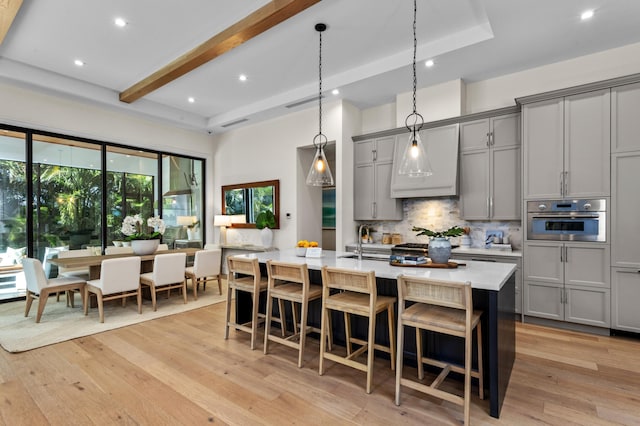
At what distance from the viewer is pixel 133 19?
3.51 meters

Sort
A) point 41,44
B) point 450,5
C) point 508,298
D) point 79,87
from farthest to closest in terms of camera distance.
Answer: point 79,87 → point 41,44 → point 450,5 → point 508,298

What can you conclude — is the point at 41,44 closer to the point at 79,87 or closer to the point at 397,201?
the point at 79,87

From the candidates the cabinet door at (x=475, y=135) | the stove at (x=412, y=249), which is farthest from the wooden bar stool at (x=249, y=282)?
the cabinet door at (x=475, y=135)

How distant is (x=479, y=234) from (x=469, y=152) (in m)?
1.17

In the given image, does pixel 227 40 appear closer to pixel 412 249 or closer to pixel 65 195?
pixel 412 249

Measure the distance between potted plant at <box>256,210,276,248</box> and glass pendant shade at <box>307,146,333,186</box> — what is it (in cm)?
261

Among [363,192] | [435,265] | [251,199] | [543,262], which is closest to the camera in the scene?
[435,265]

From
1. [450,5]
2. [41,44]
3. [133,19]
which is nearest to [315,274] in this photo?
[450,5]

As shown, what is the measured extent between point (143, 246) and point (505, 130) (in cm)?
537

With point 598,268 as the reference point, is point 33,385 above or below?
below

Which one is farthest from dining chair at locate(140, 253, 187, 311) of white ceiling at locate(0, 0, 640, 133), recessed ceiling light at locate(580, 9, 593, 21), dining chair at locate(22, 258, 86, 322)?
recessed ceiling light at locate(580, 9, 593, 21)

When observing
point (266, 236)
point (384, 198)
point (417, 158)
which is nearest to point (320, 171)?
point (417, 158)

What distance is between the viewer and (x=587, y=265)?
3549mm

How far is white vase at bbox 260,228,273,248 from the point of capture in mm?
6113
